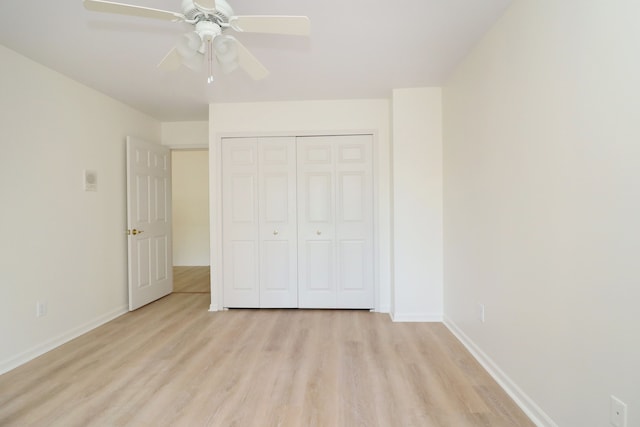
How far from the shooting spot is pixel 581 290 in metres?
1.36

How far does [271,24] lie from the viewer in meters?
1.45

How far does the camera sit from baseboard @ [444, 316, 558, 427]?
162 centimetres

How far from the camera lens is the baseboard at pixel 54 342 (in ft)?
7.46

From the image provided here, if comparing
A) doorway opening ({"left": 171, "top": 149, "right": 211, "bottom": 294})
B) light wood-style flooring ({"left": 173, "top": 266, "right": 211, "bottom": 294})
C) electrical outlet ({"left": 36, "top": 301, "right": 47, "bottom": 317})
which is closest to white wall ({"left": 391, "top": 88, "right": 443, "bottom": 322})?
light wood-style flooring ({"left": 173, "top": 266, "right": 211, "bottom": 294})

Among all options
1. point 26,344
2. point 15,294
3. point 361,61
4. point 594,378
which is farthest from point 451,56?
point 26,344

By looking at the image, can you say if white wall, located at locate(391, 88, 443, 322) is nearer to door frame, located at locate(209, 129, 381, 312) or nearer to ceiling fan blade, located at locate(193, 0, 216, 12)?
door frame, located at locate(209, 129, 381, 312)

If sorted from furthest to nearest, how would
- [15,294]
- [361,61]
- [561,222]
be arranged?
[361,61], [15,294], [561,222]

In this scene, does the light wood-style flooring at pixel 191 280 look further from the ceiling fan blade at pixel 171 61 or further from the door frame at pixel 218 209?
the ceiling fan blade at pixel 171 61

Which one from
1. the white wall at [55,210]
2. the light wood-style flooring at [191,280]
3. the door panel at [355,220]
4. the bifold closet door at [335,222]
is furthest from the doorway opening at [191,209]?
the door panel at [355,220]

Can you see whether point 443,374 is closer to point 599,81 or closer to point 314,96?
point 599,81

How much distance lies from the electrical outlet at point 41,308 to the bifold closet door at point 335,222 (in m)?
2.31

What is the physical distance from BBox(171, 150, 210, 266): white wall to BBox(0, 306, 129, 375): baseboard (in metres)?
2.98

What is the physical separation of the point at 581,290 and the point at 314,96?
2838 millimetres

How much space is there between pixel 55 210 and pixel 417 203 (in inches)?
133
